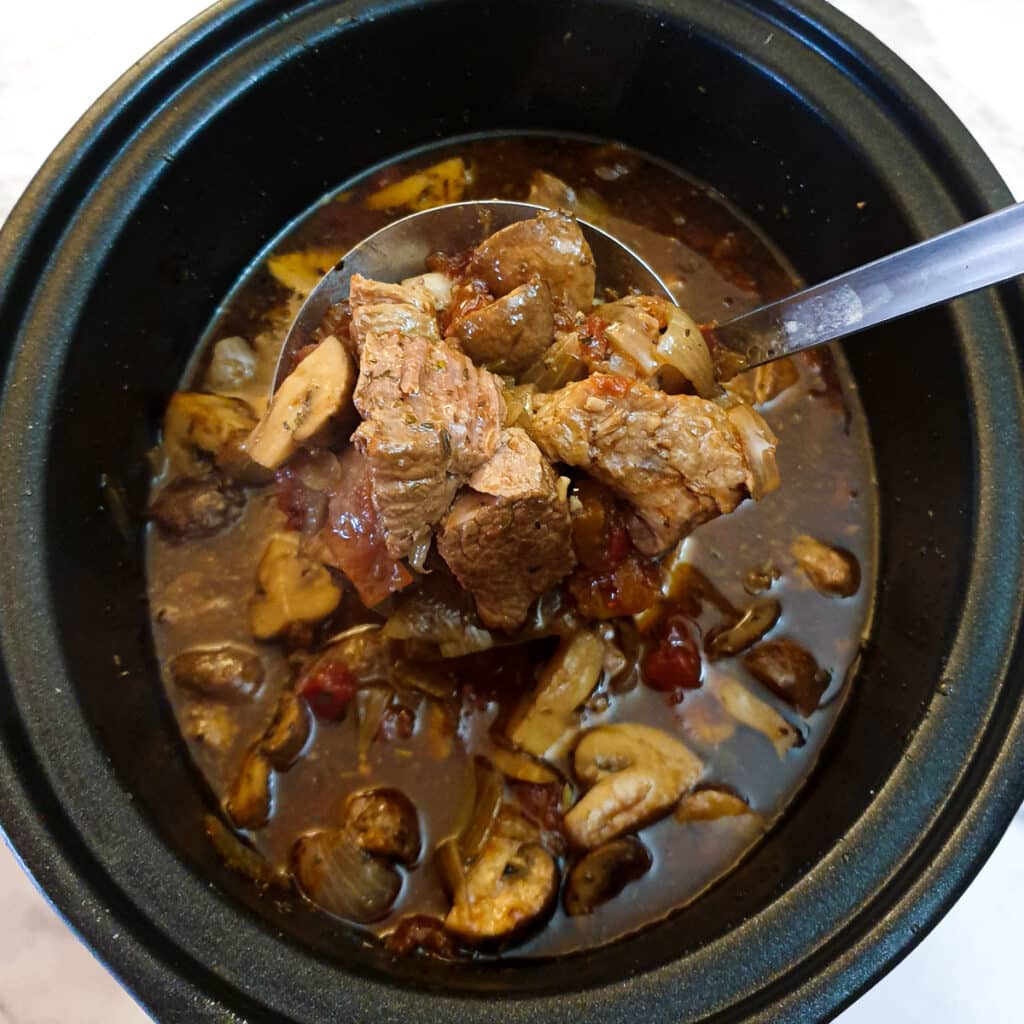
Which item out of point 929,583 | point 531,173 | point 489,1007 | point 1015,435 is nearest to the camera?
point 489,1007

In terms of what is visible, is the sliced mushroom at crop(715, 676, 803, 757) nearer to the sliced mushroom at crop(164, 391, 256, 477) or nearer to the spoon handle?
the spoon handle

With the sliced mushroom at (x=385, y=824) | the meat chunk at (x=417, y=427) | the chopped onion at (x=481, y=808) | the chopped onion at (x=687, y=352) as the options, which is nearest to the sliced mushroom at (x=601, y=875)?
the chopped onion at (x=481, y=808)

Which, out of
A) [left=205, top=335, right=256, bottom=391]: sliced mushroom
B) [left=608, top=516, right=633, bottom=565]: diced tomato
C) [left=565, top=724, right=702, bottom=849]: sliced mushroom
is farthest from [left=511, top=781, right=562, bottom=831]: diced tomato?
[left=205, top=335, right=256, bottom=391]: sliced mushroom

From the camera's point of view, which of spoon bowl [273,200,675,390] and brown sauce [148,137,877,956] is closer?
brown sauce [148,137,877,956]

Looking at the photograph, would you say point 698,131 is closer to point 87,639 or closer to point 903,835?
point 903,835


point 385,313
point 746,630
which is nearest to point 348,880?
point 746,630

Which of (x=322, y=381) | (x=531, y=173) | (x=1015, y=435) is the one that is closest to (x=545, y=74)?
(x=531, y=173)

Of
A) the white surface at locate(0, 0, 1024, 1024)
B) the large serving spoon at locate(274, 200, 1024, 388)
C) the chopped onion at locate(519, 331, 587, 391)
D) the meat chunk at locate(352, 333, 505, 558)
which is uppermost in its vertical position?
the white surface at locate(0, 0, 1024, 1024)
